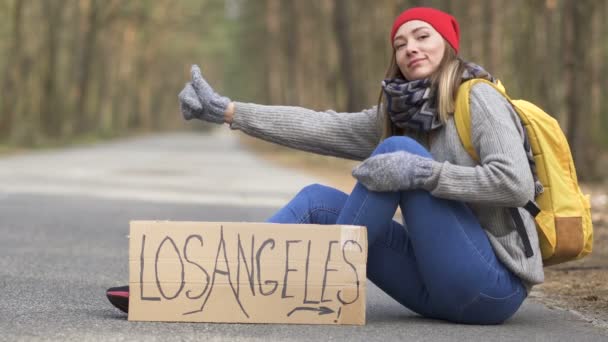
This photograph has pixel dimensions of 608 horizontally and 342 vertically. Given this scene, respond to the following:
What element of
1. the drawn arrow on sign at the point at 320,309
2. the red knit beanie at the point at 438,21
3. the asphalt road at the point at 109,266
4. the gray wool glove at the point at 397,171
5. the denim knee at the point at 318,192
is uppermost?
the red knit beanie at the point at 438,21

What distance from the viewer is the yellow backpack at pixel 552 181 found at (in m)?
4.16

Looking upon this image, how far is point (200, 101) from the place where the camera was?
4.47 m

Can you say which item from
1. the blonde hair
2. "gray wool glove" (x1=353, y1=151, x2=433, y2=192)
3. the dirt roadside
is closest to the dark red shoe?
"gray wool glove" (x1=353, y1=151, x2=433, y2=192)

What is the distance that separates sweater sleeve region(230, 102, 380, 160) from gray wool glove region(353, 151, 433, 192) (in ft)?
1.95

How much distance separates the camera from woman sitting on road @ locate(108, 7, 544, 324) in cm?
406

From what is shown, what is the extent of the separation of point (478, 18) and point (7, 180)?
716 inches

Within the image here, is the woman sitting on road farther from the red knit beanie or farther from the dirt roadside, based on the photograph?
the dirt roadside

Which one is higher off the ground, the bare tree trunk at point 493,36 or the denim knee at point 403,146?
the bare tree trunk at point 493,36

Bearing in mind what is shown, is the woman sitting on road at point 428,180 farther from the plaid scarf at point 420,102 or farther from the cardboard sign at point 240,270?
the cardboard sign at point 240,270

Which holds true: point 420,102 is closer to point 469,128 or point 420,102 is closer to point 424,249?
point 469,128

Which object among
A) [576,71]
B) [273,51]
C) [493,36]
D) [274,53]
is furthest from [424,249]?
[274,53]

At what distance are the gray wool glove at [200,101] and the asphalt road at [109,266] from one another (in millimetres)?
844

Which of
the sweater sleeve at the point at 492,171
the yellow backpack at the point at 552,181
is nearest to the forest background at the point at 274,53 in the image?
the yellow backpack at the point at 552,181

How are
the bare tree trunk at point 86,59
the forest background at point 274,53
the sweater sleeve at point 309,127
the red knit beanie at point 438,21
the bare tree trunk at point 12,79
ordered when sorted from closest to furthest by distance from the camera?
the red knit beanie at point 438,21, the sweater sleeve at point 309,127, the forest background at point 274,53, the bare tree trunk at point 12,79, the bare tree trunk at point 86,59
